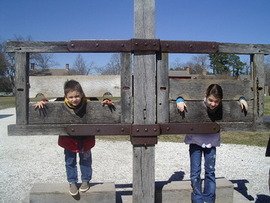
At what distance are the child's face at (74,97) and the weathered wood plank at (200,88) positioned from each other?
1006 millimetres

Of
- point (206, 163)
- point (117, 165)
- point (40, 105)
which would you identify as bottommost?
point (117, 165)

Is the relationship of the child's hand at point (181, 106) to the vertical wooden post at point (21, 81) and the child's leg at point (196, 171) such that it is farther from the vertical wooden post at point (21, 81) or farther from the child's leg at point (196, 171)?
the vertical wooden post at point (21, 81)

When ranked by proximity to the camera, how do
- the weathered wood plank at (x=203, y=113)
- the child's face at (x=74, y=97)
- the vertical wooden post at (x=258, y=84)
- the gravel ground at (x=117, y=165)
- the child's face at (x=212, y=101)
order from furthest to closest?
the gravel ground at (x=117, y=165) → the vertical wooden post at (x=258, y=84) → the weathered wood plank at (x=203, y=113) → the child's face at (x=212, y=101) → the child's face at (x=74, y=97)

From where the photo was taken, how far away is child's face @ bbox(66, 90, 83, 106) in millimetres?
3430

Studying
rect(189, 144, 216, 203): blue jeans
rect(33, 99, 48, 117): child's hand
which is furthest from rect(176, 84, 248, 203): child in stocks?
rect(33, 99, 48, 117): child's hand

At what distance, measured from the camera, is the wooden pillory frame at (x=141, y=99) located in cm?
346

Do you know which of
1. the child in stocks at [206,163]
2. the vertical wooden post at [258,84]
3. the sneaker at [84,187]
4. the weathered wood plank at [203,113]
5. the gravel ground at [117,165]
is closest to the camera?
the weathered wood plank at [203,113]

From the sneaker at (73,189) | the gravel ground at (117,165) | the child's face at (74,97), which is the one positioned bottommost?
the gravel ground at (117,165)

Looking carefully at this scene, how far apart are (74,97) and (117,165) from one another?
4.09 metres

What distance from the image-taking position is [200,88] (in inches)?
143

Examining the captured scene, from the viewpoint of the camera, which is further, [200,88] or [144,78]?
[200,88]

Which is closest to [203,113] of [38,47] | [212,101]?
[212,101]

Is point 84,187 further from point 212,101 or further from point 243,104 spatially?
point 243,104

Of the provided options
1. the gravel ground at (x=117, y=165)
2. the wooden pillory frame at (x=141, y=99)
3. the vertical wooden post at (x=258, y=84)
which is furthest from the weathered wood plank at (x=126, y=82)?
the gravel ground at (x=117, y=165)
